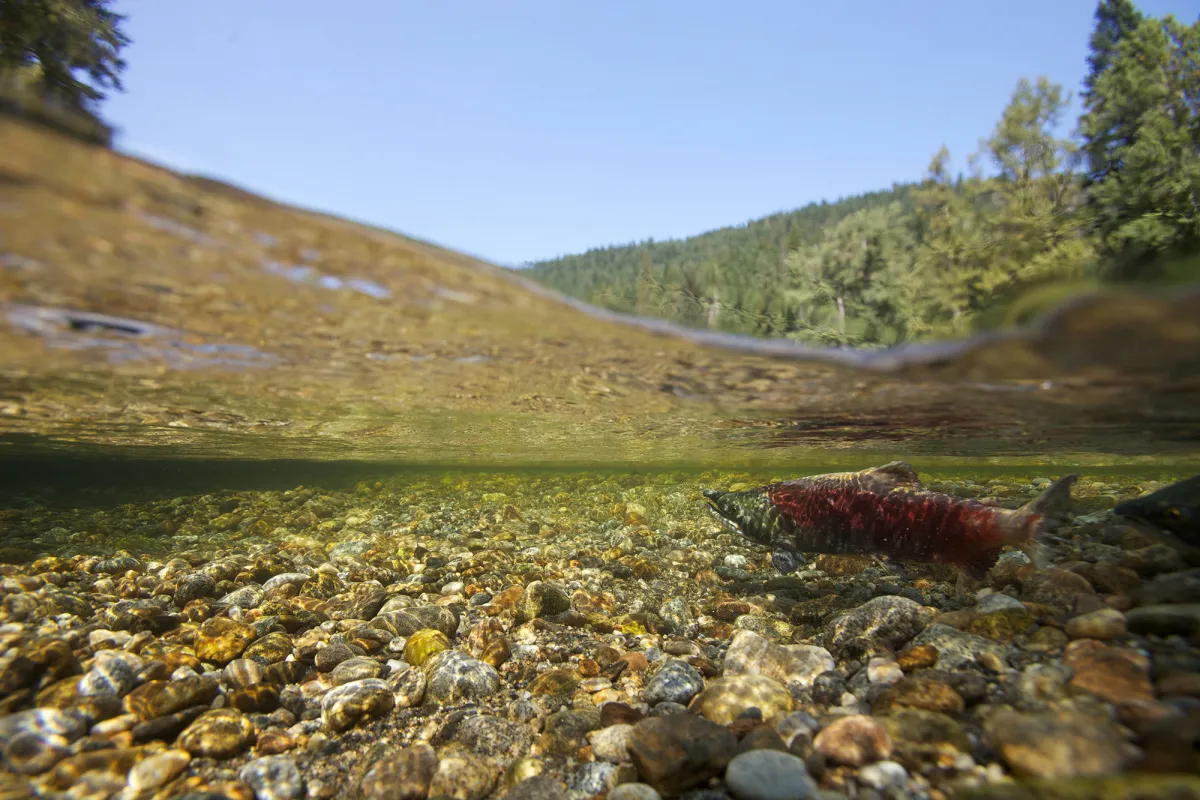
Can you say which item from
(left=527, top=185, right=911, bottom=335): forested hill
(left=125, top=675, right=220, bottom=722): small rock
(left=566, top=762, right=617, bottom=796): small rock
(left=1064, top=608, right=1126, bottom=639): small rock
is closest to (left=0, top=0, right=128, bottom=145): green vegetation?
(left=527, top=185, right=911, bottom=335): forested hill

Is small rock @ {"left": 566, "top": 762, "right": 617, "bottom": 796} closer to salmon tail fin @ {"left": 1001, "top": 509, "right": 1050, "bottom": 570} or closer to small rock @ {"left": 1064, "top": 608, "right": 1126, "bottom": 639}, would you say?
small rock @ {"left": 1064, "top": 608, "right": 1126, "bottom": 639}

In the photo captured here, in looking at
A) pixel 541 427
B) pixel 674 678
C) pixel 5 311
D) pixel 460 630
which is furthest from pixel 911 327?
pixel 5 311

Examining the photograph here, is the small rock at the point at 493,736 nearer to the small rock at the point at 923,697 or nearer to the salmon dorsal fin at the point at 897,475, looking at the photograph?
the small rock at the point at 923,697

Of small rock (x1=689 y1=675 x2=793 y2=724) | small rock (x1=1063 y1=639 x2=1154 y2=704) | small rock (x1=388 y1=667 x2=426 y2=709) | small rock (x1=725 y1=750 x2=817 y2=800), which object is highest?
small rock (x1=1063 y1=639 x2=1154 y2=704)

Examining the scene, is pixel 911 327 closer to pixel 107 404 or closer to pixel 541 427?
pixel 541 427

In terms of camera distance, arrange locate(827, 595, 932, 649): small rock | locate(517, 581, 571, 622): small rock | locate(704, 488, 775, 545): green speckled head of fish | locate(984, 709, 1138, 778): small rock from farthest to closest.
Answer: locate(704, 488, 775, 545): green speckled head of fish < locate(517, 581, 571, 622): small rock < locate(827, 595, 932, 649): small rock < locate(984, 709, 1138, 778): small rock

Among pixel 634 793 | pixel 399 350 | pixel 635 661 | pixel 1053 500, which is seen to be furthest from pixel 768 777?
pixel 399 350

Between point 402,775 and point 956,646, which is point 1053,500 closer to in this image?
point 956,646
